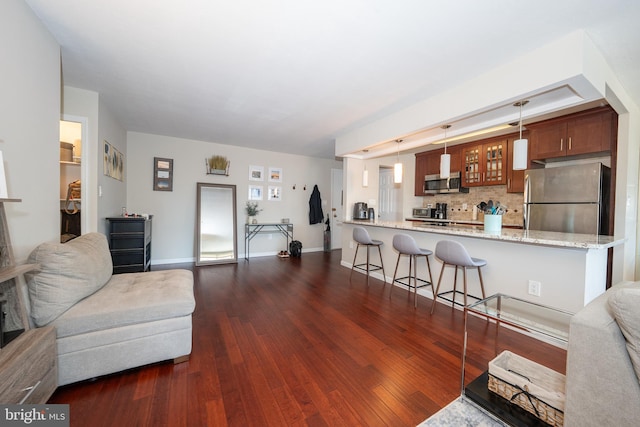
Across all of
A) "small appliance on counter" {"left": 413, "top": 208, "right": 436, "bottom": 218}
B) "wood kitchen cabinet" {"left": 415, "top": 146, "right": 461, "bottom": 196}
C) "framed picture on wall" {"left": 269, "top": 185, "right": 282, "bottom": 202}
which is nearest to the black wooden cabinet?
"framed picture on wall" {"left": 269, "top": 185, "right": 282, "bottom": 202}

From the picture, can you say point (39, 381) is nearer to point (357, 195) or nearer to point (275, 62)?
point (275, 62)

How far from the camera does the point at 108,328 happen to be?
5.27ft

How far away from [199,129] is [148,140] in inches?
45.8

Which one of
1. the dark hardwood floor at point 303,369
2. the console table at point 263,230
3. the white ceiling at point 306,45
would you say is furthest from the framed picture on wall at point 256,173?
the dark hardwood floor at point 303,369

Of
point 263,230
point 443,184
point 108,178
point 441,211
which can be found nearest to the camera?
point 108,178

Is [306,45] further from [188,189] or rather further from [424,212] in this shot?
[424,212]

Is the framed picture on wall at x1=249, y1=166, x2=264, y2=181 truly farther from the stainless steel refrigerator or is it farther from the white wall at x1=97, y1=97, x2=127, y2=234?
the stainless steel refrigerator

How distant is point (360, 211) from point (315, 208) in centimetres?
177

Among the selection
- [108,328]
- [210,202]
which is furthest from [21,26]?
[210,202]

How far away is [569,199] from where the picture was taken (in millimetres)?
3240

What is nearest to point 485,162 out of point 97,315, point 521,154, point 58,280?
point 521,154

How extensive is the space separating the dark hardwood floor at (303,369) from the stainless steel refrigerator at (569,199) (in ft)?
6.28

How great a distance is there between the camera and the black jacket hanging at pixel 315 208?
6.23 metres

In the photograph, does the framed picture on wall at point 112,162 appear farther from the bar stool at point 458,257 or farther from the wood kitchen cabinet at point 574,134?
the wood kitchen cabinet at point 574,134
